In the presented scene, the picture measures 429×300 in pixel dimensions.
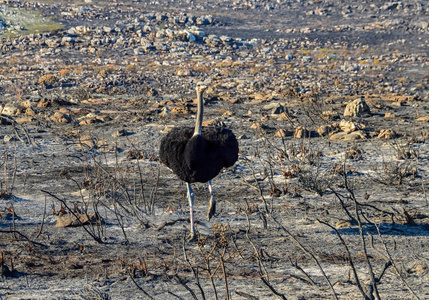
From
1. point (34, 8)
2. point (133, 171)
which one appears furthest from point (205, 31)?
point (133, 171)

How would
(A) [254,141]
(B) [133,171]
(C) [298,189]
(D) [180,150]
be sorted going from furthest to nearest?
(A) [254,141] < (B) [133,171] < (C) [298,189] < (D) [180,150]

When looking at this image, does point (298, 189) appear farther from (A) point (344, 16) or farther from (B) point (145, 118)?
(A) point (344, 16)

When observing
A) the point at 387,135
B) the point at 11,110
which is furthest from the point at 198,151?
the point at 11,110

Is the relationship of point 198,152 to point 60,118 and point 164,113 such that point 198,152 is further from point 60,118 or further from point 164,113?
point 60,118

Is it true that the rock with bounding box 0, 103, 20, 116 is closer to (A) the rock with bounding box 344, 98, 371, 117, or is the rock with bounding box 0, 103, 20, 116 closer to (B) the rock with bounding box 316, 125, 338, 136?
(B) the rock with bounding box 316, 125, 338, 136

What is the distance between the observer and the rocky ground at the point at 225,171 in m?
5.37

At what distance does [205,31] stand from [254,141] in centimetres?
2039

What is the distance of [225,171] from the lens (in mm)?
9680

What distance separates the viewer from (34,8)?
121 feet

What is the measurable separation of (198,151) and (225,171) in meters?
3.55

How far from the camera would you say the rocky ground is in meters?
5.37

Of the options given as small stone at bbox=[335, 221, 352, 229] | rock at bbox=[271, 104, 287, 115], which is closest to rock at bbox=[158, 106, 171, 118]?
rock at bbox=[271, 104, 287, 115]

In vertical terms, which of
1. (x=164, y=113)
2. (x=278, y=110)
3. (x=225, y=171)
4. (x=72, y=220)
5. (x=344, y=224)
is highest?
(x=344, y=224)

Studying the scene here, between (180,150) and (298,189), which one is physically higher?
(180,150)
